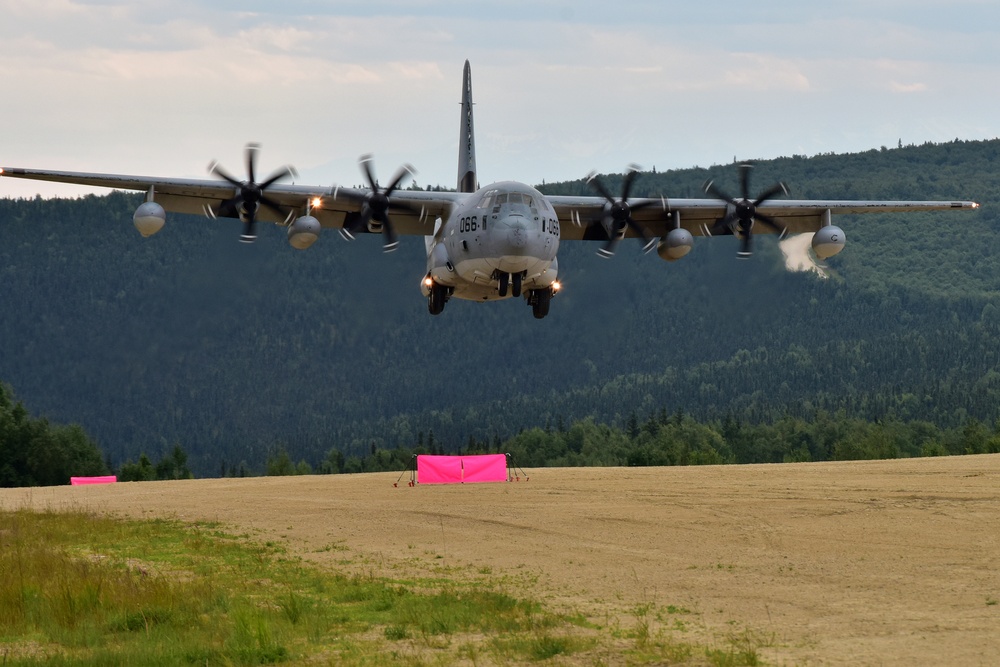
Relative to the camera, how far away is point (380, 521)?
30.2 metres

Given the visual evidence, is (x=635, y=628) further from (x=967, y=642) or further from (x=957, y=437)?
(x=957, y=437)

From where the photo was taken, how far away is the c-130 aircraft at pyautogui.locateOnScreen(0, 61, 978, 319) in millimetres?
36344

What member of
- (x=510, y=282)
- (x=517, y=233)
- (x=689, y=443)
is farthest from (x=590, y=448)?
(x=517, y=233)

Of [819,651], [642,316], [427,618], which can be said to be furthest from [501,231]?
[642,316]

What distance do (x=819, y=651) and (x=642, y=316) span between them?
11279 centimetres

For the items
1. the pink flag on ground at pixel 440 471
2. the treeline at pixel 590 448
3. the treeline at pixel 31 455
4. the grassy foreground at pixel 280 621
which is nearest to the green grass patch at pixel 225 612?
the grassy foreground at pixel 280 621

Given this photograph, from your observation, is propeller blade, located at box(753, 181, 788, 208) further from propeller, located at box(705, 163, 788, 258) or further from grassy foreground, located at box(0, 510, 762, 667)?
grassy foreground, located at box(0, 510, 762, 667)

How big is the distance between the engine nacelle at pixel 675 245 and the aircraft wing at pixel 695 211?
1259mm

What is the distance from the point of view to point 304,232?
38188 mm

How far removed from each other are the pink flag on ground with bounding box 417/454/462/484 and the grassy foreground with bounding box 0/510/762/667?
16632 millimetres

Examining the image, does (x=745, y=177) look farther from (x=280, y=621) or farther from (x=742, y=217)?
(x=280, y=621)

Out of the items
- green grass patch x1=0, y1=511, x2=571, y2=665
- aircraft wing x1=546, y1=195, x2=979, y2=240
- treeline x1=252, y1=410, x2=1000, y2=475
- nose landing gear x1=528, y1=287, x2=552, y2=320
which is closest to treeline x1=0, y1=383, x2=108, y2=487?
treeline x1=252, y1=410, x2=1000, y2=475

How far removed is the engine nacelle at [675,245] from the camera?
41.8 meters

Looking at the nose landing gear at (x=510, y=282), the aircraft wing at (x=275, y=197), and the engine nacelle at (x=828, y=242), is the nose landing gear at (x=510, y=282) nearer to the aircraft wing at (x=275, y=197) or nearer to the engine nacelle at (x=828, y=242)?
the aircraft wing at (x=275, y=197)
